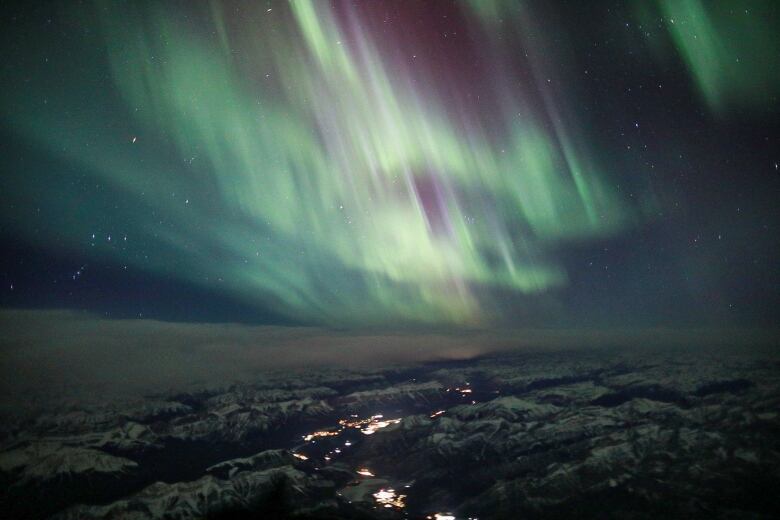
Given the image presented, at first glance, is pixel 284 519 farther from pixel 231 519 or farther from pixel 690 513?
pixel 690 513

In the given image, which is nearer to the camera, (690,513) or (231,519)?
(231,519)

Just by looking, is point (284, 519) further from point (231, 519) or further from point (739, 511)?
point (739, 511)

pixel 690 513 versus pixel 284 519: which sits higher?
pixel 284 519

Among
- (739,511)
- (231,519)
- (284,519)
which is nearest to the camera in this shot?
(231,519)

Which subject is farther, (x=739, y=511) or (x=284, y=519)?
(x=739, y=511)

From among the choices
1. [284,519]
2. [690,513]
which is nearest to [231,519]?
[284,519]

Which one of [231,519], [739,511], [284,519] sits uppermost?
[231,519]

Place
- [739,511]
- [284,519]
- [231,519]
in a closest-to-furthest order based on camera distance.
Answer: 1. [231,519]
2. [284,519]
3. [739,511]

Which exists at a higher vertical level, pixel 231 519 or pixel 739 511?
pixel 231 519
